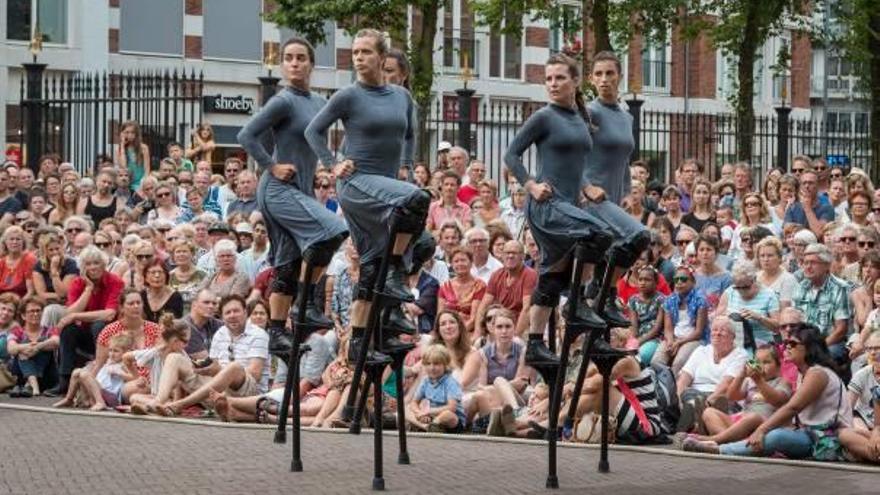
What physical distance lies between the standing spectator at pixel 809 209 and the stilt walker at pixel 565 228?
6.84 meters

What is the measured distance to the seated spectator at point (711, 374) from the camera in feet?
51.6

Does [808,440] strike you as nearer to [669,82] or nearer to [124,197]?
[124,197]

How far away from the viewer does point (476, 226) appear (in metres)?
20.5

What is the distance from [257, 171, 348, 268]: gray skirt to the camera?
13.0m

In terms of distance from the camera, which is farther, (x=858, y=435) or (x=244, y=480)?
(x=858, y=435)

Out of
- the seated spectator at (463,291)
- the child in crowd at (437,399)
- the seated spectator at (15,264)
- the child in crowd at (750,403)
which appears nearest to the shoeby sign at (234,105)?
the seated spectator at (15,264)

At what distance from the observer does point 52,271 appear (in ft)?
67.6

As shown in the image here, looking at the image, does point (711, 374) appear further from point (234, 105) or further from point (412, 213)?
point (234, 105)

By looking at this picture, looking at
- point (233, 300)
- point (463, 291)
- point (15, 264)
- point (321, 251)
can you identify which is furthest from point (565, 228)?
point (15, 264)

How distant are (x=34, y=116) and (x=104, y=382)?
1155 cm

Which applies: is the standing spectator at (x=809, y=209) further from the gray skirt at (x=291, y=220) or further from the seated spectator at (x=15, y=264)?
the seated spectator at (x=15, y=264)

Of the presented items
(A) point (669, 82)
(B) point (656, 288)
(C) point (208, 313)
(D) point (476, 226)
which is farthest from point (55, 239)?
(A) point (669, 82)

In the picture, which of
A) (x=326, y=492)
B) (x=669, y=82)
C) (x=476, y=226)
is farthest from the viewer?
(x=669, y=82)

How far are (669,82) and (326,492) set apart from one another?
130 feet
